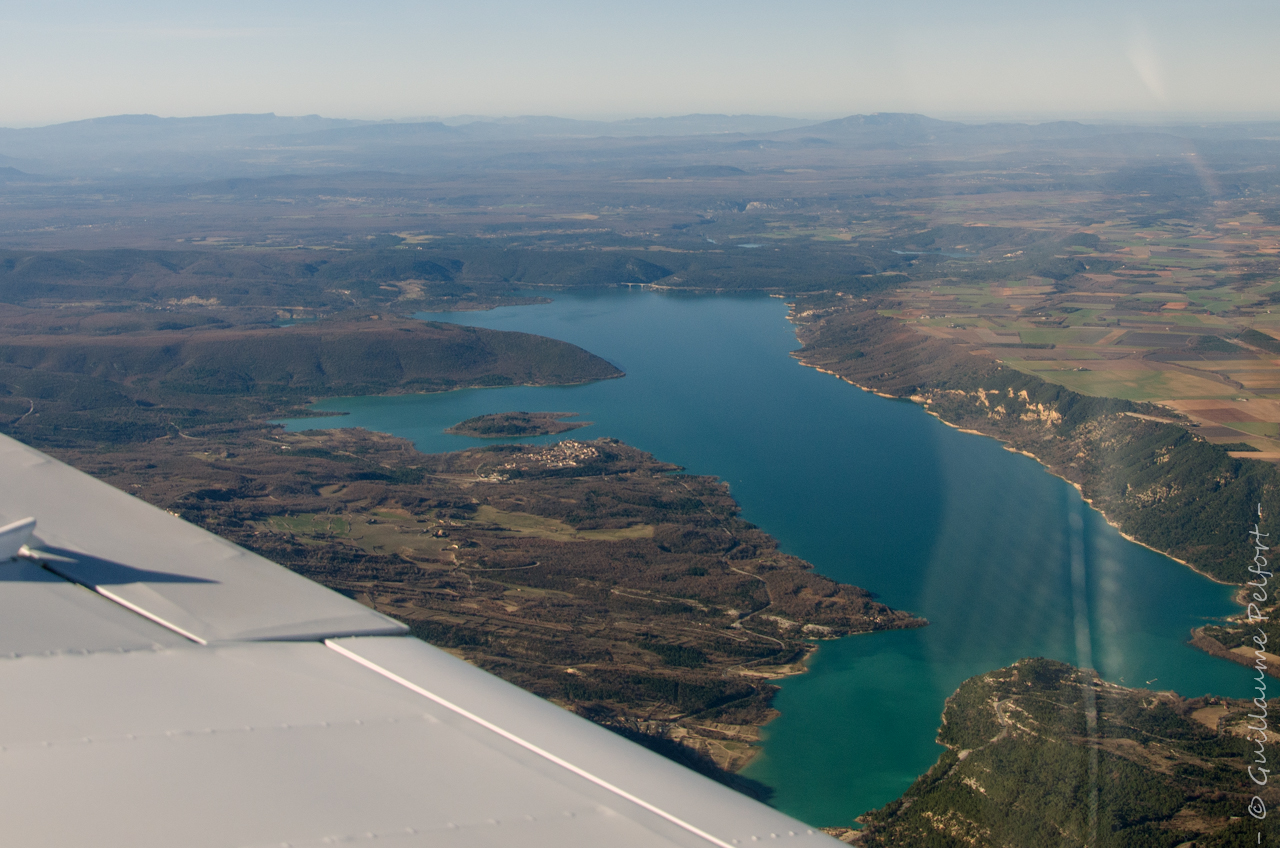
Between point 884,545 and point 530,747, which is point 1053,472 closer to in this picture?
point 884,545

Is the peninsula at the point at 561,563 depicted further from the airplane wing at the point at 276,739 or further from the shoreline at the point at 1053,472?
the airplane wing at the point at 276,739

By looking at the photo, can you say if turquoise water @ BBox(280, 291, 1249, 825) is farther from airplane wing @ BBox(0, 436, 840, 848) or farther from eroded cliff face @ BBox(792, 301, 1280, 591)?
airplane wing @ BBox(0, 436, 840, 848)

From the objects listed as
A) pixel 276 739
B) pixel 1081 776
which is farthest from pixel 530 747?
pixel 1081 776

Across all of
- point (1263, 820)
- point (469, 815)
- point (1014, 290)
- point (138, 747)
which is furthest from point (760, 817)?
point (1014, 290)

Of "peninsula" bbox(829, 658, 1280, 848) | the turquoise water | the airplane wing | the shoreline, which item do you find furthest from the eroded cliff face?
the airplane wing

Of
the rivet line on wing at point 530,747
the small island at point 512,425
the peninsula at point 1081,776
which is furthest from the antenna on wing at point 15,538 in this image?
the small island at point 512,425
